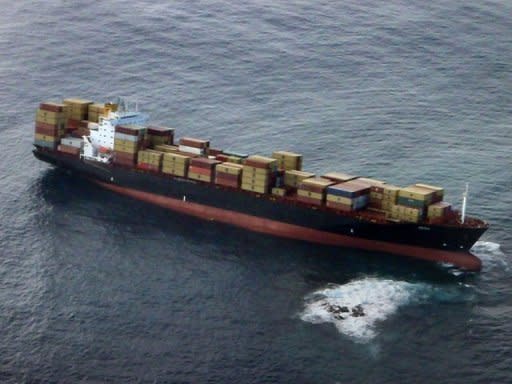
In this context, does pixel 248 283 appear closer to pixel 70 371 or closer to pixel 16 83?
pixel 70 371

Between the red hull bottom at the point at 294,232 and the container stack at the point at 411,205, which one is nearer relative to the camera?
the red hull bottom at the point at 294,232

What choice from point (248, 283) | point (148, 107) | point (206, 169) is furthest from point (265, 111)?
point (248, 283)

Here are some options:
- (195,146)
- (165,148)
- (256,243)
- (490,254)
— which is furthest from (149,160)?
(490,254)

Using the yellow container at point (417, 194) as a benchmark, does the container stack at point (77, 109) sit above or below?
above

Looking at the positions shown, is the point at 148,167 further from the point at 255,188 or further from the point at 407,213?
the point at 407,213

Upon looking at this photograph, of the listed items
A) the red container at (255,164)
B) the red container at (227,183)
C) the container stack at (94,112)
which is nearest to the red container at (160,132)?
the container stack at (94,112)

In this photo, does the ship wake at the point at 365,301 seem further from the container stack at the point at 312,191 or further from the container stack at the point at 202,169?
the container stack at the point at 202,169
